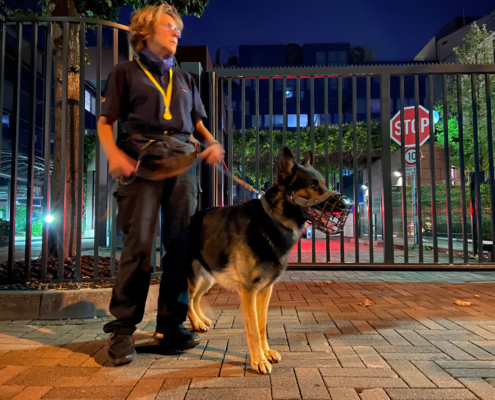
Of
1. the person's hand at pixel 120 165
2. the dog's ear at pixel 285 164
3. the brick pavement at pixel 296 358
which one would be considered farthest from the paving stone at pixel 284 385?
the person's hand at pixel 120 165

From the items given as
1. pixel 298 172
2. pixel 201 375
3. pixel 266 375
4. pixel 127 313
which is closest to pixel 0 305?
pixel 127 313

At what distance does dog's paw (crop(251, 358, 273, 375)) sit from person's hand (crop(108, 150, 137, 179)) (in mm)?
1319

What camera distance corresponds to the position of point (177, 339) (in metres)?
2.42

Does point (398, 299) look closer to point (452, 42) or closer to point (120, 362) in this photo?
point (120, 362)

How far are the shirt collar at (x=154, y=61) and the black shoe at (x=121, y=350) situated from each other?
1.71 m

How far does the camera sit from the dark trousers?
2311 millimetres

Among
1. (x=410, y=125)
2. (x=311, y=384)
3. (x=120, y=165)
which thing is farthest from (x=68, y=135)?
(x=410, y=125)

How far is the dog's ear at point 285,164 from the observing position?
7.16ft

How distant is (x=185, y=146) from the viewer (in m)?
2.40

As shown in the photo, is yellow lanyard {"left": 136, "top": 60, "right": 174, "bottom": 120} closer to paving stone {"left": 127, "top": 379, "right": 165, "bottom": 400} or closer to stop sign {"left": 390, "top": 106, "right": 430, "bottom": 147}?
paving stone {"left": 127, "top": 379, "right": 165, "bottom": 400}

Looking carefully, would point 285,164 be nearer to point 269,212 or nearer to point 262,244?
point 269,212

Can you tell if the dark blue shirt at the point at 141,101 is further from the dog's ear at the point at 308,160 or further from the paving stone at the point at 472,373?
the paving stone at the point at 472,373

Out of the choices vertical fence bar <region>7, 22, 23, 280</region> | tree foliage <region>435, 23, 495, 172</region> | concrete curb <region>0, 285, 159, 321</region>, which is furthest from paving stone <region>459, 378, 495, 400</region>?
tree foliage <region>435, 23, 495, 172</region>

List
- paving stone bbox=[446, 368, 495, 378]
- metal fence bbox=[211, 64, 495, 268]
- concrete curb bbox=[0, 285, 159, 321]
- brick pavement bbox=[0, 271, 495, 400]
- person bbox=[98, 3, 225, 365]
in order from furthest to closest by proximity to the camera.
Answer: metal fence bbox=[211, 64, 495, 268]
concrete curb bbox=[0, 285, 159, 321]
person bbox=[98, 3, 225, 365]
paving stone bbox=[446, 368, 495, 378]
brick pavement bbox=[0, 271, 495, 400]
